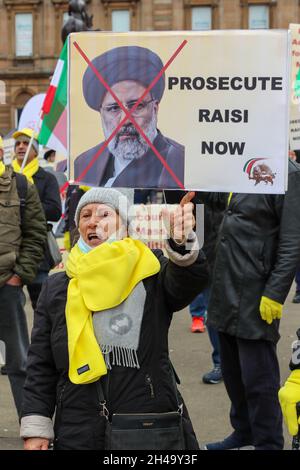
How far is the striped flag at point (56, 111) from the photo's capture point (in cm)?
553

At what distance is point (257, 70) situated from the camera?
308cm

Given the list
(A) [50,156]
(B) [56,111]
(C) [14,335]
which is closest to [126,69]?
(C) [14,335]

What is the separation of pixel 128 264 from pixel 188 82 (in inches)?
34.0

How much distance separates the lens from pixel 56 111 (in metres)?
6.10

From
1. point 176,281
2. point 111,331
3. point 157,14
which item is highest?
point 157,14

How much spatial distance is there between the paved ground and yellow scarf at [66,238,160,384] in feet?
6.99

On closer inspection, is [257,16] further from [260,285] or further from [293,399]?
[293,399]

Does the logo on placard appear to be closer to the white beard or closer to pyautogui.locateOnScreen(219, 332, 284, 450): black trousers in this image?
the white beard

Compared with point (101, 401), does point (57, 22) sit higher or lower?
higher

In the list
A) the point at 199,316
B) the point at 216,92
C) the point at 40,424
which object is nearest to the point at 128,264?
the point at 40,424

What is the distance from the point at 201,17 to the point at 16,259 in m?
41.4

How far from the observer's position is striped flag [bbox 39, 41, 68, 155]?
5531mm

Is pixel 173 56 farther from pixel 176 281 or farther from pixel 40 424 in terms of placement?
pixel 40 424
